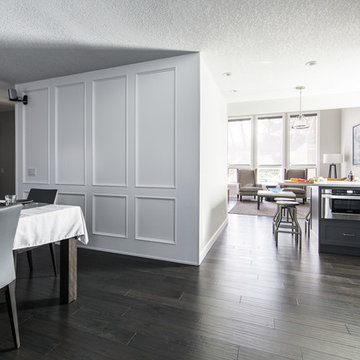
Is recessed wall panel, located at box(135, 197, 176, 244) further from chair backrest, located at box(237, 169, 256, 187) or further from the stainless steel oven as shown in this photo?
chair backrest, located at box(237, 169, 256, 187)

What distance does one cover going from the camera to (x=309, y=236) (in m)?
3.87

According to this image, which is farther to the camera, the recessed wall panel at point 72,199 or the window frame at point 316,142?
the window frame at point 316,142

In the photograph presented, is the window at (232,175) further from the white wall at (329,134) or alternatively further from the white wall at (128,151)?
the white wall at (128,151)

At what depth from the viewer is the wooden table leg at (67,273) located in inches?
76.5

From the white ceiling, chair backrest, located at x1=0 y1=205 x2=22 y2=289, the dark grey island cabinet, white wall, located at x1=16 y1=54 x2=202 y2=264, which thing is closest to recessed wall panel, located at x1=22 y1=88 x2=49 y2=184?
white wall, located at x1=16 y1=54 x2=202 y2=264

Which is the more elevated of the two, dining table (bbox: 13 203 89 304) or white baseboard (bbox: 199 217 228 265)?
→ dining table (bbox: 13 203 89 304)

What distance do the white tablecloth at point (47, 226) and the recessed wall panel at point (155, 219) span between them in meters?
1.00

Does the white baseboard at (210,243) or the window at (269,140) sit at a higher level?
the window at (269,140)

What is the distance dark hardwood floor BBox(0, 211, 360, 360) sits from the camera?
1.44m

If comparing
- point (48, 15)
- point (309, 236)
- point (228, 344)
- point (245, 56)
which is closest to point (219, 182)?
point (309, 236)

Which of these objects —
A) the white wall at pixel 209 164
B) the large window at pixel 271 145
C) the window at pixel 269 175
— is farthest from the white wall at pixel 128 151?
the window at pixel 269 175

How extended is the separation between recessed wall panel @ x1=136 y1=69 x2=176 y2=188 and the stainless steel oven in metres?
2.05

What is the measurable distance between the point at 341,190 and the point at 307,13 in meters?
2.12

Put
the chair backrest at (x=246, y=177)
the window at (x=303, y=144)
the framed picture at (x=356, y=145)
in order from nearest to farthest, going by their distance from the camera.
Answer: the framed picture at (x=356, y=145)
the chair backrest at (x=246, y=177)
the window at (x=303, y=144)
